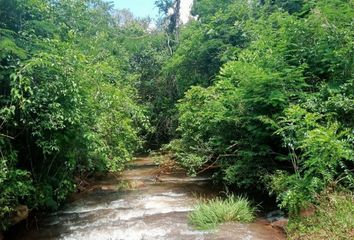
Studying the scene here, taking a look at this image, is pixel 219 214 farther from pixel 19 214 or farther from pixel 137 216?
pixel 19 214

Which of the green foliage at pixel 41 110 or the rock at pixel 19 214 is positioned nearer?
the green foliage at pixel 41 110

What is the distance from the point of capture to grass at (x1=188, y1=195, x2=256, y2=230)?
7.75m

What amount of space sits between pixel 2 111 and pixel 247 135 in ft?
19.7

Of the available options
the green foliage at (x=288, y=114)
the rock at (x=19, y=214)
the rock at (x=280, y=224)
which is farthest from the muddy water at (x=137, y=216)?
the green foliage at (x=288, y=114)

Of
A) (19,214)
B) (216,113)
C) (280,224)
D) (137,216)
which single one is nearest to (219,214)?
(280,224)

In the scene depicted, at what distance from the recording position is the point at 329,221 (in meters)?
5.83

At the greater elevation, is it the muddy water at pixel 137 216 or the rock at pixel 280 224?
the muddy water at pixel 137 216

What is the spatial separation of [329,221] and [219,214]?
2591 mm

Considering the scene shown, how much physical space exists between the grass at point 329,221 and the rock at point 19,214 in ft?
18.0

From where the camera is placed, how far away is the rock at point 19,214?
295 inches

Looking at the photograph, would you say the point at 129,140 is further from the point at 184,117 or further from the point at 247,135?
the point at 247,135

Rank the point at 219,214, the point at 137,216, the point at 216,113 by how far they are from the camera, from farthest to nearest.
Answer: the point at 216,113 < the point at 137,216 < the point at 219,214

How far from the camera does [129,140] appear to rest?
42.7 feet

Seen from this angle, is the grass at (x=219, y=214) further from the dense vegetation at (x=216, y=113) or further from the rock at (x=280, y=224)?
the dense vegetation at (x=216, y=113)
